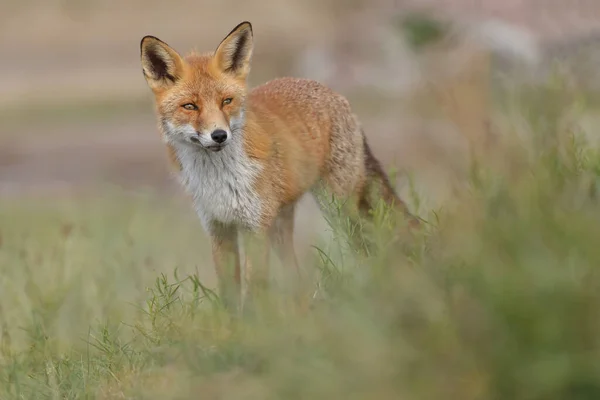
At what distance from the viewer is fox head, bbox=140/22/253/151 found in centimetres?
565

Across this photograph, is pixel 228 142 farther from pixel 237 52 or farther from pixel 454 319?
pixel 454 319

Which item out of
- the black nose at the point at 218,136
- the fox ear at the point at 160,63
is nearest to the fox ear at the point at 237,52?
the fox ear at the point at 160,63

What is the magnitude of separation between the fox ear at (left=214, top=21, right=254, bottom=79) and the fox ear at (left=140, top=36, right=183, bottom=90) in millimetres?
267

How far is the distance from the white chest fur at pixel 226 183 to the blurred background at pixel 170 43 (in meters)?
3.45

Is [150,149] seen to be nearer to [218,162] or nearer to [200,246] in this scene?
[200,246]

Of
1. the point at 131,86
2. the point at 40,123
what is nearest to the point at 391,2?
the point at 131,86

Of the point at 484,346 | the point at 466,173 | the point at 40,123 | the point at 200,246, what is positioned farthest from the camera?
the point at 40,123

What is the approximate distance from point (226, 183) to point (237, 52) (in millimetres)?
853

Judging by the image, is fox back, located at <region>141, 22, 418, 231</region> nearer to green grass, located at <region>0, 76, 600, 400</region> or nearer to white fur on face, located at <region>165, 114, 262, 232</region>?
white fur on face, located at <region>165, 114, 262, 232</region>

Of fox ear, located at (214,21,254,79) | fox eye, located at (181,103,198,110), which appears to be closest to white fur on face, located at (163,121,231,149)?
fox eye, located at (181,103,198,110)

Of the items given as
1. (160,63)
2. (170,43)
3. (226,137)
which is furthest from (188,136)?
(170,43)

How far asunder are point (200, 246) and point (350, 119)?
386 centimetres

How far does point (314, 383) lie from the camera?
264 centimetres

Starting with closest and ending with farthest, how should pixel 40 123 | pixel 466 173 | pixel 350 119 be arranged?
pixel 466 173
pixel 350 119
pixel 40 123
